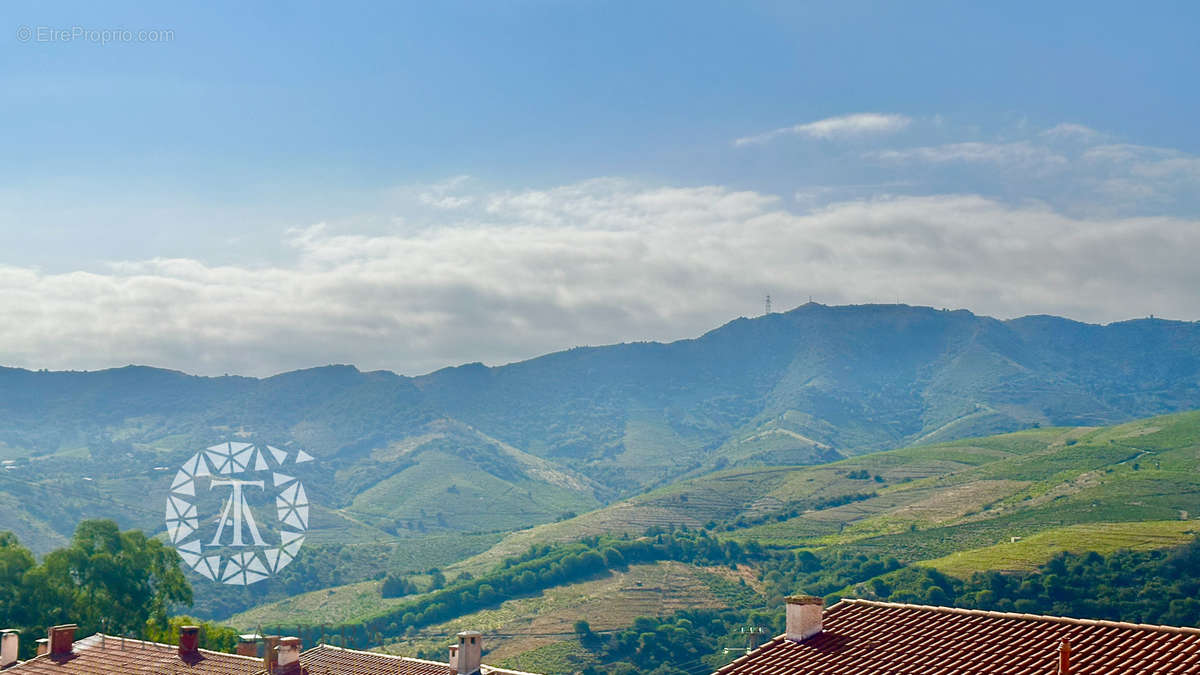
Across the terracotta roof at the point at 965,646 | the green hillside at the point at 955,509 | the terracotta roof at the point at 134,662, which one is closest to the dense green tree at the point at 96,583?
the terracotta roof at the point at 134,662

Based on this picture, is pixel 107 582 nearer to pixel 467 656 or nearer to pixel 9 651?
pixel 9 651

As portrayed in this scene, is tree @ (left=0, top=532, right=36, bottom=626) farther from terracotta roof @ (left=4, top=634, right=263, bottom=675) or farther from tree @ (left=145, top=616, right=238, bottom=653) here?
terracotta roof @ (left=4, top=634, right=263, bottom=675)

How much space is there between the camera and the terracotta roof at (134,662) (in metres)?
33.0

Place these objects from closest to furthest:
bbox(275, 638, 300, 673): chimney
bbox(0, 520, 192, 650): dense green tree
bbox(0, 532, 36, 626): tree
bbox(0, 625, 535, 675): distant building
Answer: bbox(275, 638, 300, 673): chimney, bbox(0, 625, 535, 675): distant building, bbox(0, 532, 36, 626): tree, bbox(0, 520, 192, 650): dense green tree

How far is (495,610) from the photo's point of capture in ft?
424

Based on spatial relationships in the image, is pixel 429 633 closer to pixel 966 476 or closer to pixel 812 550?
pixel 812 550

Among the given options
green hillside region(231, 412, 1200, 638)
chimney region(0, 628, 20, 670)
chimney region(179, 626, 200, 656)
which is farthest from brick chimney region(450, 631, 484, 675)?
green hillside region(231, 412, 1200, 638)

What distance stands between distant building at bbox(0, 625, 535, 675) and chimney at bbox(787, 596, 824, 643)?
1147cm

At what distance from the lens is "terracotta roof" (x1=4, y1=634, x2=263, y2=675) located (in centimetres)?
3297

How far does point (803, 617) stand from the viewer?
2195cm

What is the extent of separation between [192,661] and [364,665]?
4.91 metres

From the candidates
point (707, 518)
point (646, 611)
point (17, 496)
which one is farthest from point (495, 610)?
point (17, 496)

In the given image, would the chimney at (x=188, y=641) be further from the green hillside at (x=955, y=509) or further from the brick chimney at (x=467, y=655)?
the green hillside at (x=955, y=509)

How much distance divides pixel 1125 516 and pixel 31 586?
10280 cm
